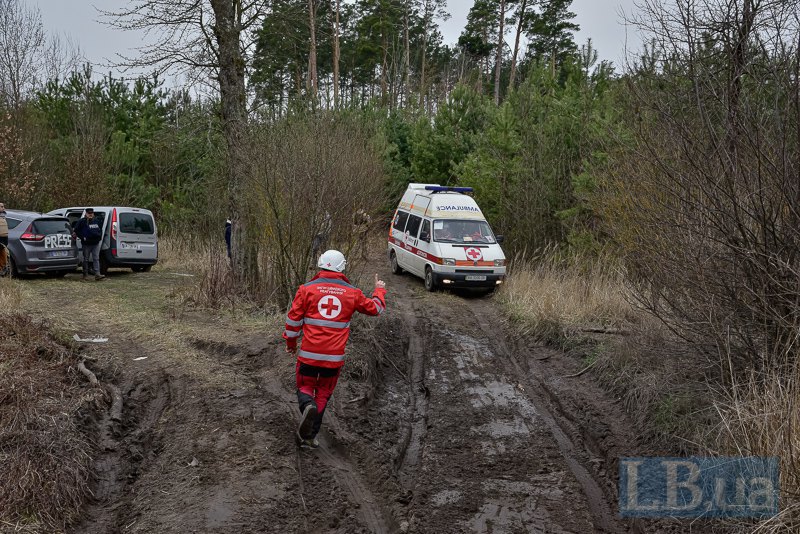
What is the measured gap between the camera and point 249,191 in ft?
41.3

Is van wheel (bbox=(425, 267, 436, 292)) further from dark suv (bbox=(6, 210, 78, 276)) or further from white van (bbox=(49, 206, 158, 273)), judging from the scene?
dark suv (bbox=(6, 210, 78, 276))

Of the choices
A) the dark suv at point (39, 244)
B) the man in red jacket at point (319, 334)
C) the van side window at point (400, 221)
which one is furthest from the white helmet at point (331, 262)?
the van side window at point (400, 221)

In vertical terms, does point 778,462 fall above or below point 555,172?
below

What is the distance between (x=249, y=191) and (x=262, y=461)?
742cm

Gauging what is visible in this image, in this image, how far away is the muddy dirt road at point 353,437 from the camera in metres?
5.45

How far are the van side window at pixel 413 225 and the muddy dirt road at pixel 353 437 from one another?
6138mm

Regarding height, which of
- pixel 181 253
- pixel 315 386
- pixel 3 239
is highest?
pixel 3 239

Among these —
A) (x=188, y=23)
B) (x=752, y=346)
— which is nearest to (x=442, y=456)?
(x=752, y=346)

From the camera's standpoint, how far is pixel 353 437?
23.3 feet

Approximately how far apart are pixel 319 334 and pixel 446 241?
10.4 m

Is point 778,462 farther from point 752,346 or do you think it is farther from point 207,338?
point 207,338

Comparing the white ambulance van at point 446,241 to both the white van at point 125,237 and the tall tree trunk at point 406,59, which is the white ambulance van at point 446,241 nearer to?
the white van at point 125,237

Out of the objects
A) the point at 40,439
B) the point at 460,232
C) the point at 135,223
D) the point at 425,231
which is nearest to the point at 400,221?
the point at 425,231

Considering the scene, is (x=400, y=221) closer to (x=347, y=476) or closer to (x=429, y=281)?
(x=429, y=281)
